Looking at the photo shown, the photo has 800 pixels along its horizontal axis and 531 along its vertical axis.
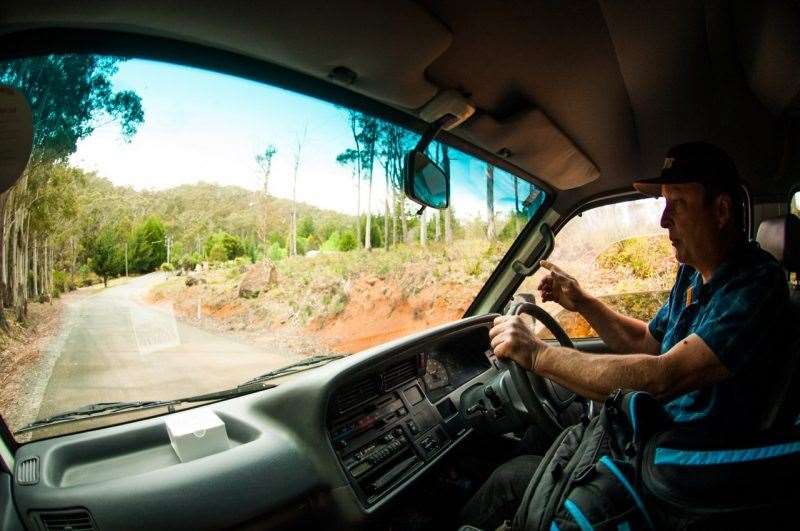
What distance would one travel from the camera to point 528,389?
214 centimetres

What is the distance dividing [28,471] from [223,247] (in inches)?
44.3

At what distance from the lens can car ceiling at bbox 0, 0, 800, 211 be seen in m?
1.60

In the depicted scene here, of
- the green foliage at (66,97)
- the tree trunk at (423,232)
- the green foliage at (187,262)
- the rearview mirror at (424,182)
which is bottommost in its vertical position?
→ the green foliage at (187,262)

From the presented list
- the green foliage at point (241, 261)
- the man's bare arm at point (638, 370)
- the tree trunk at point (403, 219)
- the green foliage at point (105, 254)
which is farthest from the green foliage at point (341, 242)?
the man's bare arm at point (638, 370)

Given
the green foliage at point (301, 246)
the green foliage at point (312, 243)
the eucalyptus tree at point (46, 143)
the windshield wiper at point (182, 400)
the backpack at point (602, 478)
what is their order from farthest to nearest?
the green foliage at point (312, 243), the green foliage at point (301, 246), the windshield wiper at point (182, 400), the eucalyptus tree at point (46, 143), the backpack at point (602, 478)

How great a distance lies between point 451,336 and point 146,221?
67.5 inches

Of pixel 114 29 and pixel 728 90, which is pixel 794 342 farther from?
pixel 114 29

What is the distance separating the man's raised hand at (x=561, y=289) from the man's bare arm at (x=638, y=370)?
0.88m

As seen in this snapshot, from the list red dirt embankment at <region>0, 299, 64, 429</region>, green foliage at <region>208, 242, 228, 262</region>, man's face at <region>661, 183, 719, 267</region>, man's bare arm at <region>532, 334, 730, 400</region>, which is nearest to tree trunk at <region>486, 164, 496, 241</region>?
man's face at <region>661, 183, 719, 267</region>

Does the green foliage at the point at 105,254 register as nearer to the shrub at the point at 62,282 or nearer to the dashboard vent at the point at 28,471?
the shrub at the point at 62,282

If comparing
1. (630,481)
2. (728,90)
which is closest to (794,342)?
(630,481)

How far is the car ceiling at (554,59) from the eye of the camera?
5.26 feet

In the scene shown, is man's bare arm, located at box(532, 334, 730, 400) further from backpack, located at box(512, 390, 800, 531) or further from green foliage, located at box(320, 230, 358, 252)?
green foliage, located at box(320, 230, 358, 252)

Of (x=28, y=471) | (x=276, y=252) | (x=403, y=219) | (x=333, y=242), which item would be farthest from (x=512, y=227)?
(x=28, y=471)
